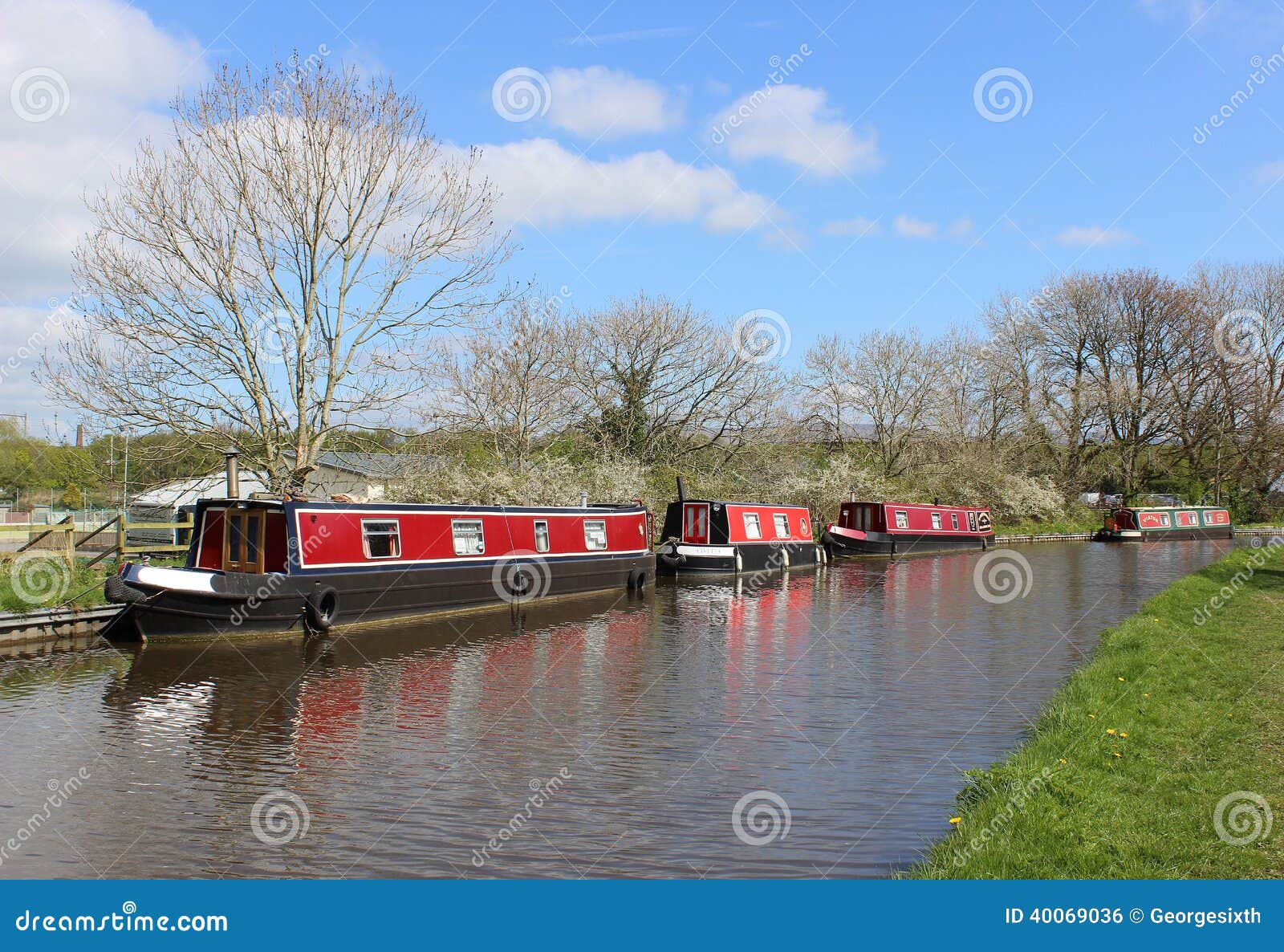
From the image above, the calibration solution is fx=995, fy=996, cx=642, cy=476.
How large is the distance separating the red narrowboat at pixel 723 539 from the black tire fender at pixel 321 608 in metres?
11.9

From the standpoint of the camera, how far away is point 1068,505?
169 feet

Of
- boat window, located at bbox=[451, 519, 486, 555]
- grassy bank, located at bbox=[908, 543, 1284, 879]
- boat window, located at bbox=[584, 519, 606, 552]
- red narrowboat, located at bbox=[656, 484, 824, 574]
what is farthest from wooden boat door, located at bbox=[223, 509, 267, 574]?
red narrowboat, located at bbox=[656, 484, 824, 574]

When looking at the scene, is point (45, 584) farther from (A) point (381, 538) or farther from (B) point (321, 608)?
(A) point (381, 538)

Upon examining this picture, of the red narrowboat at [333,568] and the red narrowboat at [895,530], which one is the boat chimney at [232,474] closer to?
the red narrowboat at [333,568]

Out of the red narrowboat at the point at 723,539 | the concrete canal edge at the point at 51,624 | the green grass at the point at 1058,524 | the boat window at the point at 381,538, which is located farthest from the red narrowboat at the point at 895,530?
the concrete canal edge at the point at 51,624

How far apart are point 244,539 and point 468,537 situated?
14.2 feet

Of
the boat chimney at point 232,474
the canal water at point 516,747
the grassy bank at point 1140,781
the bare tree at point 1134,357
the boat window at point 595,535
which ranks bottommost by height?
the canal water at point 516,747

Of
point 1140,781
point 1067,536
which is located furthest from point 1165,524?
point 1140,781

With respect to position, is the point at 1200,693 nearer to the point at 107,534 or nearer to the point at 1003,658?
the point at 1003,658

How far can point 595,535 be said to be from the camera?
22344 mm

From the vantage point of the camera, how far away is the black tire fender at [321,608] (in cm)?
1525

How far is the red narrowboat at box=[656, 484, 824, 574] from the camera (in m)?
26.3

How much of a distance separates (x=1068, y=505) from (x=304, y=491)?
4354 centimetres

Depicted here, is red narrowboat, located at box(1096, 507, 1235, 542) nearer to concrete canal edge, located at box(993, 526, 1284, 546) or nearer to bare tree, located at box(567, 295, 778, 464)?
concrete canal edge, located at box(993, 526, 1284, 546)
